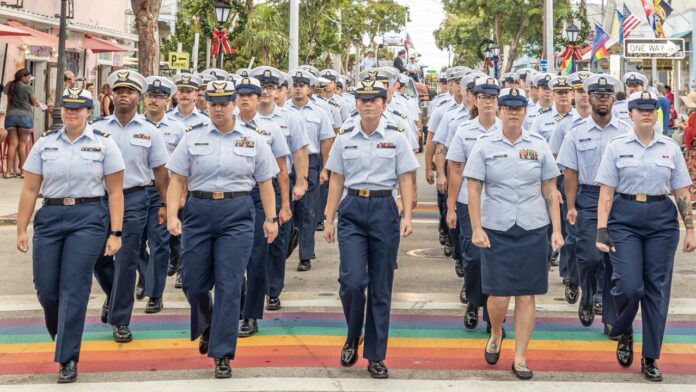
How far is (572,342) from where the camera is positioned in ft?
30.0

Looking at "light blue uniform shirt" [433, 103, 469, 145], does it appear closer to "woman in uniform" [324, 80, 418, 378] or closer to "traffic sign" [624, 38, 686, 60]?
"woman in uniform" [324, 80, 418, 378]

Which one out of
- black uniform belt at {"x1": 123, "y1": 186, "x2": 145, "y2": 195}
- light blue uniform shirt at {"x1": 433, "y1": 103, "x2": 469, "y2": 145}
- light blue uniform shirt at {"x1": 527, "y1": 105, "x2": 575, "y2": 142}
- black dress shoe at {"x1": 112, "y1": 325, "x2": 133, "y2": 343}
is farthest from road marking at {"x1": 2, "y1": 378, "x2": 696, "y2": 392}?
light blue uniform shirt at {"x1": 527, "y1": 105, "x2": 575, "y2": 142}

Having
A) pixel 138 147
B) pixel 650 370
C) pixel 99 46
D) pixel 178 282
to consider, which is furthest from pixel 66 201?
pixel 99 46

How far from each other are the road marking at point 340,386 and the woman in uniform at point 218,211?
0.27 m

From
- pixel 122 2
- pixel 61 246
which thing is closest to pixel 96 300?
pixel 61 246

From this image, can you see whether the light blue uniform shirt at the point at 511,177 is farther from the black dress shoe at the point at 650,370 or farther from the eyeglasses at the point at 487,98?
the eyeglasses at the point at 487,98

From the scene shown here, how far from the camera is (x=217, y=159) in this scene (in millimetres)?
8078

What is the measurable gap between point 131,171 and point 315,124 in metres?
4.28

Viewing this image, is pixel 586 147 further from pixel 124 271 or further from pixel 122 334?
pixel 122 334

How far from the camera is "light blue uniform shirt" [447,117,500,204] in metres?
9.26

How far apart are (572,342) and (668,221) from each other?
160 centimetres

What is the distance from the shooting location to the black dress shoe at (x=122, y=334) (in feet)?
29.7

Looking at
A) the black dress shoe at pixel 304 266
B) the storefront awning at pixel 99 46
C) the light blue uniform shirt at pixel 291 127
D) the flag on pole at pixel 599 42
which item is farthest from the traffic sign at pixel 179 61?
the light blue uniform shirt at pixel 291 127

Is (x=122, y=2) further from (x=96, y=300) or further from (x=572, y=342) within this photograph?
(x=572, y=342)
